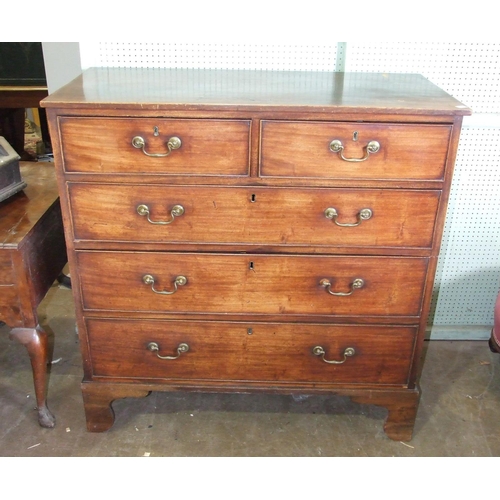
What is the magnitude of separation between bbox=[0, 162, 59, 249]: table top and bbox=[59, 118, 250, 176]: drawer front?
15.4 inches

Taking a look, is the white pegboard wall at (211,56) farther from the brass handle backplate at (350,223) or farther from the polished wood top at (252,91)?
the brass handle backplate at (350,223)

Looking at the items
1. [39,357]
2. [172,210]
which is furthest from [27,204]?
[172,210]

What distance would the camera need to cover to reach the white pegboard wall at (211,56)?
2104 millimetres

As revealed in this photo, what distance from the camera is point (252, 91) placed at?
175cm

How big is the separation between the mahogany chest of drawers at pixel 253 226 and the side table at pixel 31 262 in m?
0.20

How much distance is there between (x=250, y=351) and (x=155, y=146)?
2.65ft

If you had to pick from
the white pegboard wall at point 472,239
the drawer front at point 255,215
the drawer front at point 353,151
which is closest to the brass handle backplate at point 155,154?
the drawer front at point 255,215

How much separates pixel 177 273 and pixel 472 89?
1.43 metres

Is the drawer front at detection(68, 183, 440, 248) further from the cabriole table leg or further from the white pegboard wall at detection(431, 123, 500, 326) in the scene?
the white pegboard wall at detection(431, 123, 500, 326)

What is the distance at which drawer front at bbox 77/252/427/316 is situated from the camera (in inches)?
71.7

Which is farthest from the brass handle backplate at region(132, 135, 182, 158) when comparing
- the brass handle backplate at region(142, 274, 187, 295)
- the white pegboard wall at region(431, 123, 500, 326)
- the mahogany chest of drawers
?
the white pegboard wall at region(431, 123, 500, 326)

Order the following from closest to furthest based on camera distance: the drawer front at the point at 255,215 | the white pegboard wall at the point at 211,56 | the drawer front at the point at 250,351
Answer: the drawer front at the point at 255,215 → the drawer front at the point at 250,351 → the white pegboard wall at the point at 211,56

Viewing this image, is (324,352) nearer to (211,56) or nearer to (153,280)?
(153,280)

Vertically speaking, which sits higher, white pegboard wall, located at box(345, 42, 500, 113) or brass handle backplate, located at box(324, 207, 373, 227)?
white pegboard wall, located at box(345, 42, 500, 113)
